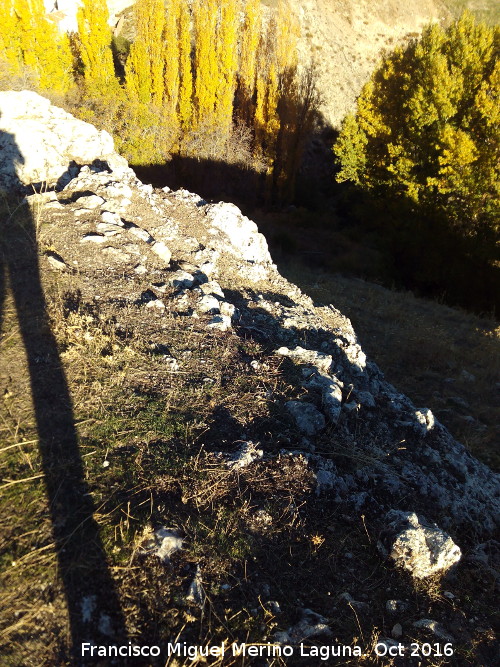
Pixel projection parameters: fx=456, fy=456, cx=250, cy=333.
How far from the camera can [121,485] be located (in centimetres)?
258

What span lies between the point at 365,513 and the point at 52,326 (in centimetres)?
276

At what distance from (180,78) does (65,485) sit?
20938mm

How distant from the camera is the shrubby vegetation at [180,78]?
17906mm

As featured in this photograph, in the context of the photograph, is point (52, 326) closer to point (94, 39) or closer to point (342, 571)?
point (342, 571)

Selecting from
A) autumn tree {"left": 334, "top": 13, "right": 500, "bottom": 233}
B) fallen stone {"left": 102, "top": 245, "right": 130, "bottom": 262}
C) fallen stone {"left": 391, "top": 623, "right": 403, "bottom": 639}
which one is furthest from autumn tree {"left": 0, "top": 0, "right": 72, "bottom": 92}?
fallen stone {"left": 391, "top": 623, "right": 403, "bottom": 639}

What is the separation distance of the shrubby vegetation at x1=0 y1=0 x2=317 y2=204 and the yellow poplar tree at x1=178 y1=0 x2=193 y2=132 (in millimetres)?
41

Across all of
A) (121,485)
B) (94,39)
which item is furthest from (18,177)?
(94,39)

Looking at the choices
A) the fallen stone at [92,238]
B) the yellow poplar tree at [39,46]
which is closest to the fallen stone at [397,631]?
the fallen stone at [92,238]

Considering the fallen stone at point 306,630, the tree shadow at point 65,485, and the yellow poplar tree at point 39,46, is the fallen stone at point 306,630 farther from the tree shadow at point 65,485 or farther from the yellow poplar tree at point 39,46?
the yellow poplar tree at point 39,46

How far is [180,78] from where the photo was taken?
19.7 metres

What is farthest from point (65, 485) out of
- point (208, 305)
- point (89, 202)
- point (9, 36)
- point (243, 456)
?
point (9, 36)

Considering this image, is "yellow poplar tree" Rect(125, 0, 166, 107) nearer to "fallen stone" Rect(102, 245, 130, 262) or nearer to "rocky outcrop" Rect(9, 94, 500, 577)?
"rocky outcrop" Rect(9, 94, 500, 577)

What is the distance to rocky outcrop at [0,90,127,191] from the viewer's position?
6301 mm

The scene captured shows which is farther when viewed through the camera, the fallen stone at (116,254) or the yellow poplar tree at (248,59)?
the yellow poplar tree at (248,59)
